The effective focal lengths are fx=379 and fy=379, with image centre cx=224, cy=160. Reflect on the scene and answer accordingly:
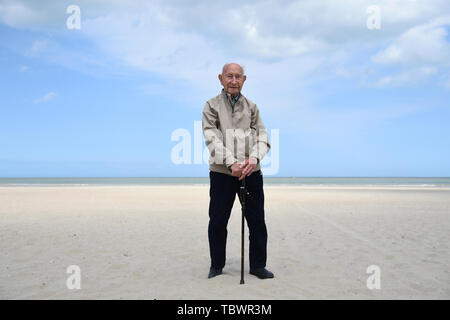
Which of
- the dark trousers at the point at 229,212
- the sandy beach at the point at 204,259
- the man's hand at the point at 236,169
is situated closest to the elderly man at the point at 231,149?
the dark trousers at the point at 229,212

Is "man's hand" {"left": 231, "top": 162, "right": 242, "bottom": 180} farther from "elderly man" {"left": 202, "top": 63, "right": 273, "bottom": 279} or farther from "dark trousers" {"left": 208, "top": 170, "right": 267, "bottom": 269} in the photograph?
"dark trousers" {"left": 208, "top": 170, "right": 267, "bottom": 269}

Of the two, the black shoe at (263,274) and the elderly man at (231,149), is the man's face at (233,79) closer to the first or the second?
the elderly man at (231,149)

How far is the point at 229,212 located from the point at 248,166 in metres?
0.63

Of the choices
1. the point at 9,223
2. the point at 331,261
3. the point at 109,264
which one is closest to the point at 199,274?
the point at 109,264

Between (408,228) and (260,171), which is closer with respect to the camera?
(260,171)

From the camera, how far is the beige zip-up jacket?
12.8 feet

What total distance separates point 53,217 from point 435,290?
8.77 meters

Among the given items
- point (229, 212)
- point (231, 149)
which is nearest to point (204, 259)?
point (229, 212)

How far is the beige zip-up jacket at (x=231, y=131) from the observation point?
3902mm

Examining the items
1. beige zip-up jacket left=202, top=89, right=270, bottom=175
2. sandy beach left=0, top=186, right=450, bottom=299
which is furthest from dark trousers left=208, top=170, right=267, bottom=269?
sandy beach left=0, top=186, right=450, bottom=299

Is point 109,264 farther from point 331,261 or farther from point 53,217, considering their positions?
point 53,217
